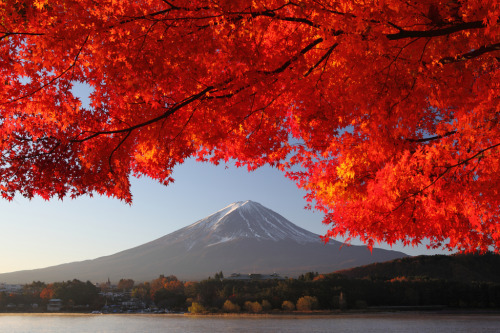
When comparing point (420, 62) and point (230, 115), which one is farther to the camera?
point (230, 115)

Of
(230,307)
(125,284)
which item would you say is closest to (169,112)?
(230,307)

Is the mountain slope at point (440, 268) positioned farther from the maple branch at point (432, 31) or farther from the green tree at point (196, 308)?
the maple branch at point (432, 31)

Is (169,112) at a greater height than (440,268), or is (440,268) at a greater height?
(169,112)

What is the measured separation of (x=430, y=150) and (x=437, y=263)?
106403 millimetres

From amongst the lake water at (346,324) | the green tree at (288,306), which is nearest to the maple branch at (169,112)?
the green tree at (288,306)

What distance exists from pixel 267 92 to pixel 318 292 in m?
84.6

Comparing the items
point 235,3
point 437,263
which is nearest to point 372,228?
point 235,3

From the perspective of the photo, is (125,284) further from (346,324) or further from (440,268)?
(440,268)

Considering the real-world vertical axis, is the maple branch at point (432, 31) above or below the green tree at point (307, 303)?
above

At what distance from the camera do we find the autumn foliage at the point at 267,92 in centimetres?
476

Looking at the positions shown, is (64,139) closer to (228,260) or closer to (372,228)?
(372,228)

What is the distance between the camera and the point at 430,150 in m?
6.14

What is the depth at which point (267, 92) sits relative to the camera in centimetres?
569

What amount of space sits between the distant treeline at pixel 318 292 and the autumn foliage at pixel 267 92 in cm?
7658
